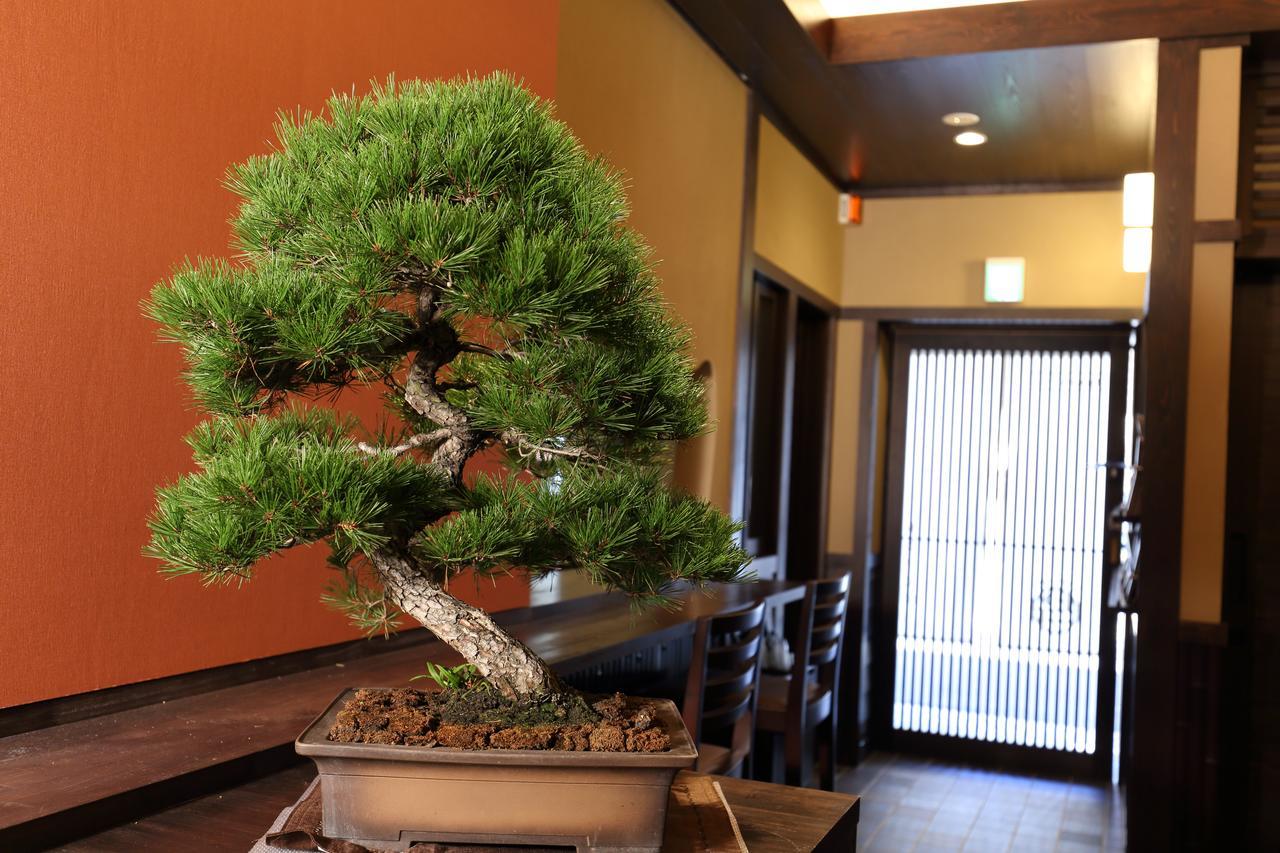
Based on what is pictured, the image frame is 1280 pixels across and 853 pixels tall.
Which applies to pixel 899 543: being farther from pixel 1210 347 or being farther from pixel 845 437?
pixel 1210 347

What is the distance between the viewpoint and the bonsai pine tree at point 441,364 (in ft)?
3.40

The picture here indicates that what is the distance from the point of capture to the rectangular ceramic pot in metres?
1.04

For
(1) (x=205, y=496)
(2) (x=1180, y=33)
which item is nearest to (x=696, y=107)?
(2) (x=1180, y=33)

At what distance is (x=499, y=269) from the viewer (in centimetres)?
108

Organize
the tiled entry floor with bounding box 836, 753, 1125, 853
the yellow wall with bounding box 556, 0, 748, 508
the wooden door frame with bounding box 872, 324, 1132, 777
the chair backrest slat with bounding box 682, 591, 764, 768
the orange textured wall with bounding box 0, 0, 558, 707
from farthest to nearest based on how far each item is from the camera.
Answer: the wooden door frame with bounding box 872, 324, 1132, 777, the tiled entry floor with bounding box 836, 753, 1125, 853, the yellow wall with bounding box 556, 0, 748, 508, the chair backrest slat with bounding box 682, 591, 764, 768, the orange textured wall with bounding box 0, 0, 558, 707

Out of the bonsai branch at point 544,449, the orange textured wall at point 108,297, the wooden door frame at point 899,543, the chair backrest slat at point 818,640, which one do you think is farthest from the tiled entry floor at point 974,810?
the bonsai branch at point 544,449

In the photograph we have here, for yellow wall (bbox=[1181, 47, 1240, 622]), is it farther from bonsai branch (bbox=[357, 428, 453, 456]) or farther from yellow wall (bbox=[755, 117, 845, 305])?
bonsai branch (bbox=[357, 428, 453, 456])

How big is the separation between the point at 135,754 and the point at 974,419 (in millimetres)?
5203

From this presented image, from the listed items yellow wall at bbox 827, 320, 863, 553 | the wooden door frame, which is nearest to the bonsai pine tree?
yellow wall at bbox 827, 320, 863, 553

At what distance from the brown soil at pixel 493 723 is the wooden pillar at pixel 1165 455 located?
3070 mm

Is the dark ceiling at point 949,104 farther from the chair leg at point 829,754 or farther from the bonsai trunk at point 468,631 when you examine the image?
the bonsai trunk at point 468,631

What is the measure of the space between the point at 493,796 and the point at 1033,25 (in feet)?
12.2

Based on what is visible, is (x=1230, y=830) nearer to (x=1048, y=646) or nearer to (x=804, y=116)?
(x=1048, y=646)

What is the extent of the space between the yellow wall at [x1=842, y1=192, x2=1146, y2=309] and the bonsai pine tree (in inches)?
192
